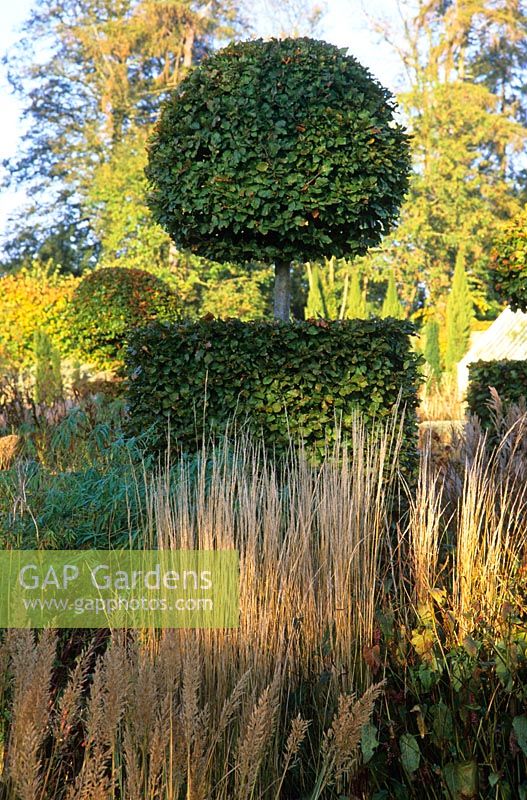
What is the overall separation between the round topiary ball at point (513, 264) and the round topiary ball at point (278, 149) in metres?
1.87

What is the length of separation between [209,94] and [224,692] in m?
4.26

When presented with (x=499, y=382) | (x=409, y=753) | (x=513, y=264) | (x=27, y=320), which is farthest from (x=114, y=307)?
(x=409, y=753)

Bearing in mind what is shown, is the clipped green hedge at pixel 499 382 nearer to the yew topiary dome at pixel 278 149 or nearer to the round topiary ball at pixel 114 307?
the yew topiary dome at pixel 278 149

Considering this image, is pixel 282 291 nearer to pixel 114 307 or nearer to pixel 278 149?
pixel 278 149

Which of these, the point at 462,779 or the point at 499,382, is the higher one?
the point at 499,382

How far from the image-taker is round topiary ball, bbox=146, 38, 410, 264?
5625mm

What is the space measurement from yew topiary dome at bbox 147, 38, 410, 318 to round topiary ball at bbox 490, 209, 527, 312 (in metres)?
1.88

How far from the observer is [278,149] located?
561 cm

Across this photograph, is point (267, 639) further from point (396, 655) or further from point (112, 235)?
point (112, 235)

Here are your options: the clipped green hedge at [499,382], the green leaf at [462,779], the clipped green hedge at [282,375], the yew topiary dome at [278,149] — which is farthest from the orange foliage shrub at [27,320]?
the green leaf at [462,779]

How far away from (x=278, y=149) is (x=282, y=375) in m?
1.51

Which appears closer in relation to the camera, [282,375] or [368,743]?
[368,743]

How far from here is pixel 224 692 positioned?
2594mm

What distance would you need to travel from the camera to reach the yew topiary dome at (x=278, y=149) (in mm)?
5625
